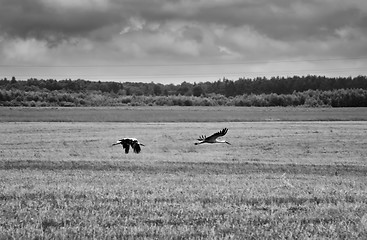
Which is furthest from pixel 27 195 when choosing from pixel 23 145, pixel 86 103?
pixel 86 103

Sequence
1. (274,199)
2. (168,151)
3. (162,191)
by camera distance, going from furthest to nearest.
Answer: (168,151), (162,191), (274,199)

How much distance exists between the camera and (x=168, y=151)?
34656 millimetres

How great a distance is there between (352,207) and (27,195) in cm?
670

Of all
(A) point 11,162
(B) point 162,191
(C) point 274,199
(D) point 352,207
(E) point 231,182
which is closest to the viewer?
(D) point 352,207

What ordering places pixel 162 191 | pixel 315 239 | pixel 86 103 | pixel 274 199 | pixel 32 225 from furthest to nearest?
pixel 86 103 → pixel 162 191 → pixel 274 199 → pixel 32 225 → pixel 315 239

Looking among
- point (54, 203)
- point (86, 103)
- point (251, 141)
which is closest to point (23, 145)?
point (251, 141)

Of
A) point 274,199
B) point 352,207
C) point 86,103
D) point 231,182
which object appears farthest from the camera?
point 86,103

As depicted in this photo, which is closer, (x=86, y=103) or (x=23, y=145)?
(x=23, y=145)

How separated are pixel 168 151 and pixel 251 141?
9433 mm

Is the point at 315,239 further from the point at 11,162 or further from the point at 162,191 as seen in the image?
the point at 11,162

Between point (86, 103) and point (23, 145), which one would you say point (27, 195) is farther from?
point (86, 103)

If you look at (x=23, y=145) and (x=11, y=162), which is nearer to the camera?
(x=11, y=162)

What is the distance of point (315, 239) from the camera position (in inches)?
300

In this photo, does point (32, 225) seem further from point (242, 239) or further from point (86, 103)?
point (86, 103)
